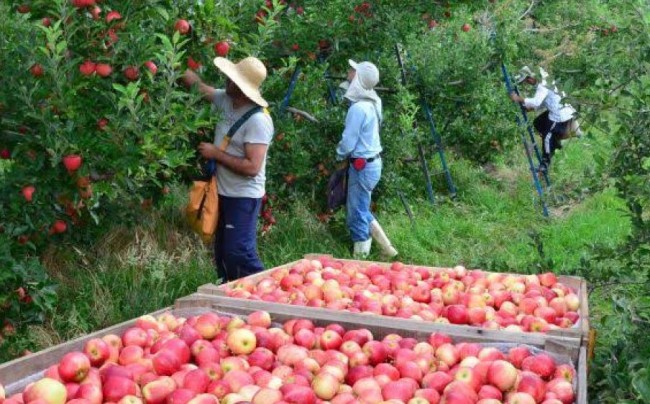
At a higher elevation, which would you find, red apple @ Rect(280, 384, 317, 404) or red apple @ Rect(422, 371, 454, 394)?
red apple @ Rect(280, 384, 317, 404)

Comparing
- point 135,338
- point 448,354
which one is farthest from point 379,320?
point 135,338

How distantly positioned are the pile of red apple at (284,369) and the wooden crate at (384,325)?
5 cm

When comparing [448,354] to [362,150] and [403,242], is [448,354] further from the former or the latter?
[403,242]

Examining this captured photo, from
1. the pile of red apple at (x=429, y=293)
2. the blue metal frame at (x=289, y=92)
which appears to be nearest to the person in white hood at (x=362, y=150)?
the blue metal frame at (x=289, y=92)

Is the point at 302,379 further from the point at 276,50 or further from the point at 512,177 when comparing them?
the point at 512,177

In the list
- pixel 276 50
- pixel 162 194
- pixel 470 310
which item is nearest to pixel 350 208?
pixel 276 50

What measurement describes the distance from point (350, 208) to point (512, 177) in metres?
4.48

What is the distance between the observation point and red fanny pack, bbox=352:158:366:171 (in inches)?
265

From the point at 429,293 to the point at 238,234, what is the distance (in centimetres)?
145

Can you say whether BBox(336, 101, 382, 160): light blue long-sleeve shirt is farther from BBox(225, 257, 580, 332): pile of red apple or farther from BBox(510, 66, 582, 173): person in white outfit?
BBox(510, 66, 582, 173): person in white outfit

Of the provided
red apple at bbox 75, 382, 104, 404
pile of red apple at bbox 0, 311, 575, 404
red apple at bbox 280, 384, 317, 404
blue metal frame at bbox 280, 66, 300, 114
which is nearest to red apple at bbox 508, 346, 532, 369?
pile of red apple at bbox 0, 311, 575, 404

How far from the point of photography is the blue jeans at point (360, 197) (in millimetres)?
6828

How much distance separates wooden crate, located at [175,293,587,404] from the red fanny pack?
335cm

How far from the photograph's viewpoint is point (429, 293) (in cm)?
385
